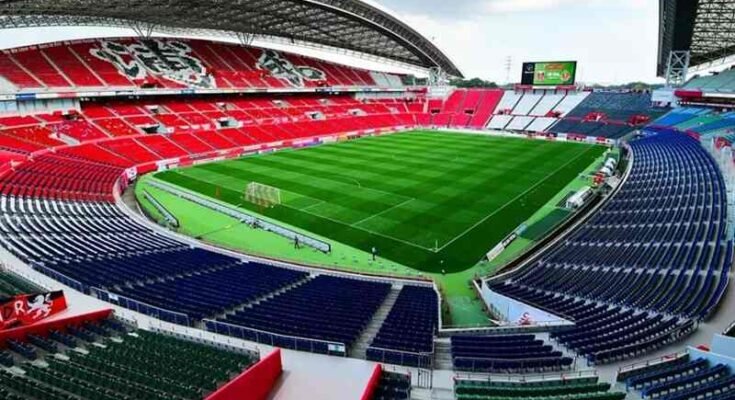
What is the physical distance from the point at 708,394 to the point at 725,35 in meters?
58.6

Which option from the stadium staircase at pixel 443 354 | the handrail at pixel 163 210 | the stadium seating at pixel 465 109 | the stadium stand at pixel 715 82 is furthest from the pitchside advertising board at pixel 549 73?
the stadium staircase at pixel 443 354

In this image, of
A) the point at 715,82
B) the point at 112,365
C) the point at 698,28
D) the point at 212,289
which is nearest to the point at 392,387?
the point at 112,365

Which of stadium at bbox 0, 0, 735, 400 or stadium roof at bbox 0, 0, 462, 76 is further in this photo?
stadium roof at bbox 0, 0, 462, 76

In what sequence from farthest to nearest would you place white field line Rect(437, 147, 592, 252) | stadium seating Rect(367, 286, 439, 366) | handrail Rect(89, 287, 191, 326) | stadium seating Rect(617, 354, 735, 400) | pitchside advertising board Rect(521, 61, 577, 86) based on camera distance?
1. pitchside advertising board Rect(521, 61, 577, 86)
2. white field line Rect(437, 147, 592, 252)
3. handrail Rect(89, 287, 191, 326)
4. stadium seating Rect(367, 286, 439, 366)
5. stadium seating Rect(617, 354, 735, 400)

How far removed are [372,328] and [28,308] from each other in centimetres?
1019

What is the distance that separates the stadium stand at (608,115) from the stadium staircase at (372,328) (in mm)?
52786

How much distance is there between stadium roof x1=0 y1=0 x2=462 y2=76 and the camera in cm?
4719

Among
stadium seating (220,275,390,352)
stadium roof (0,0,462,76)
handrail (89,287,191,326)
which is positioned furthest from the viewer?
stadium roof (0,0,462,76)

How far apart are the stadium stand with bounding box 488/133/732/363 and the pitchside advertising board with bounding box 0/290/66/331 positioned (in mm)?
15445

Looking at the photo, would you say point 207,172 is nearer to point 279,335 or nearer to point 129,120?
point 129,120

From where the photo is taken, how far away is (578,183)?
38.7m

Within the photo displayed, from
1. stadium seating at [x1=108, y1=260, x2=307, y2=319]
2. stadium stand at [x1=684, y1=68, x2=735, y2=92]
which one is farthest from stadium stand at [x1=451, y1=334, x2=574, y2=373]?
stadium stand at [x1=684, y1=68, x2=735, y2=92]

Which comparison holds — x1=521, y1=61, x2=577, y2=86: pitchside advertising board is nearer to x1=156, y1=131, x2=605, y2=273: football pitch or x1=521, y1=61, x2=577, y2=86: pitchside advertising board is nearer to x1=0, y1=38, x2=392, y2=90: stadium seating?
x1=156, y1=131, x2=605, y2=273: football pitch

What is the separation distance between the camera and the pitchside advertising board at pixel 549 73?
2817 inches
